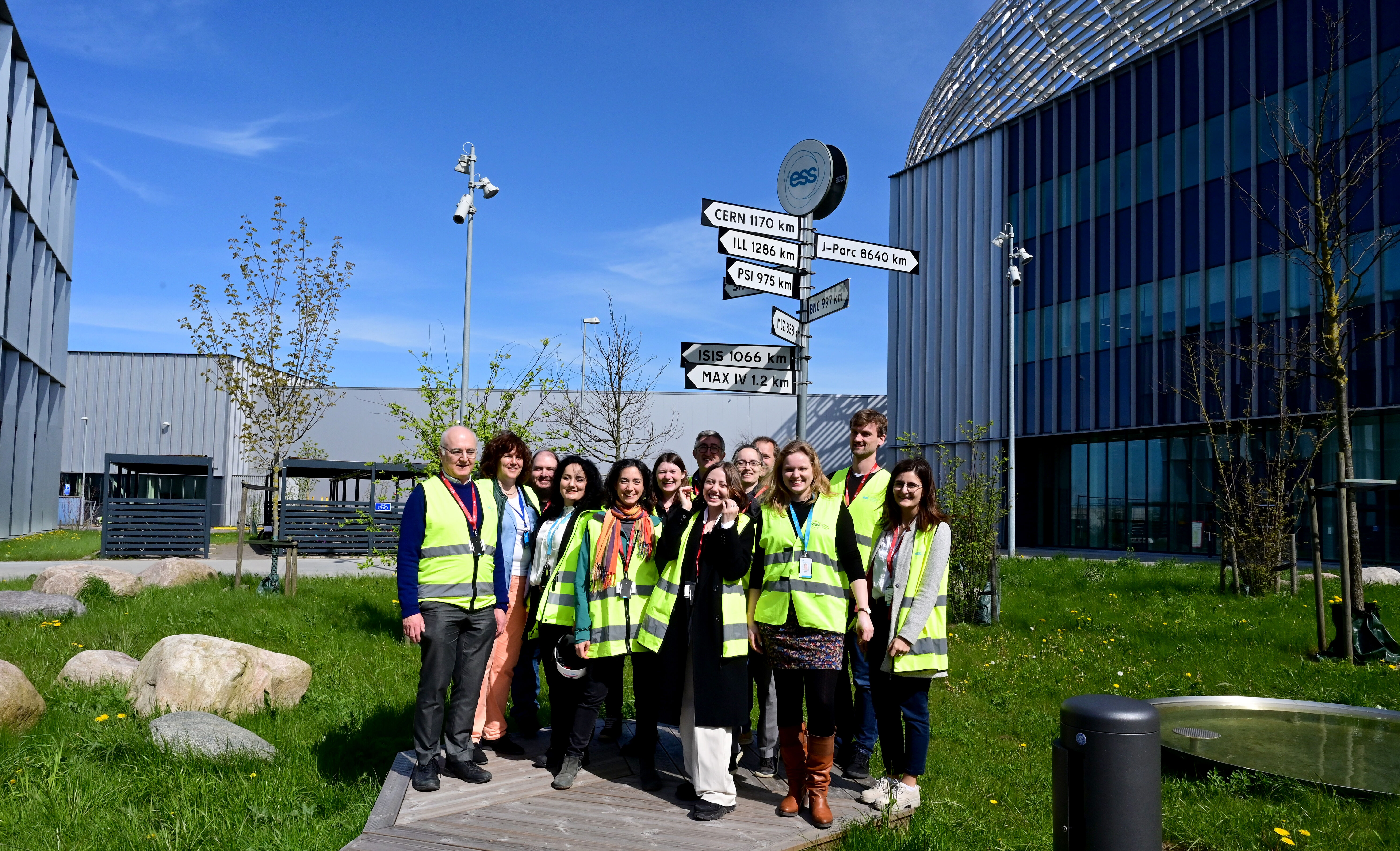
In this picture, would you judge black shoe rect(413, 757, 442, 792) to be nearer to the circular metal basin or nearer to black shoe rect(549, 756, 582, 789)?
black shoe rect(549, 756, 582, 789)

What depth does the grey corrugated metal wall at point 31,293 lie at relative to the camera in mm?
27234

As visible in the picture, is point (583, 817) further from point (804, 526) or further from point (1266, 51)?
point (1266, 51)

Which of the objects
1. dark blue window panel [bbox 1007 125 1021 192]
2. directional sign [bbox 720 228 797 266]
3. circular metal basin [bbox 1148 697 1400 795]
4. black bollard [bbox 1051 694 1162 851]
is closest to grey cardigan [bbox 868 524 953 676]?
black bollard [bbox 1051 694 1162 851]

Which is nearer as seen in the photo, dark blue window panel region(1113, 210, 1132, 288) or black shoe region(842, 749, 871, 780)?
black shoe region(842, 749, 871, 780)

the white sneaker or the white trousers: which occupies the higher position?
the white trousers

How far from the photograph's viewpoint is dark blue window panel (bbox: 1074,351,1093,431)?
2856 cm

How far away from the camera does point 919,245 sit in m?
36.8

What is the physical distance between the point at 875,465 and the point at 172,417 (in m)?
45.9

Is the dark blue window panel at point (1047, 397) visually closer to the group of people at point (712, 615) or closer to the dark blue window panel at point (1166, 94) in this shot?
the dark blue window panel at point (1166, 94)

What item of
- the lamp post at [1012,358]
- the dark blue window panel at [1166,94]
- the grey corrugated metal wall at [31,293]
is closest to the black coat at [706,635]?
the lamp post at [1012,358]

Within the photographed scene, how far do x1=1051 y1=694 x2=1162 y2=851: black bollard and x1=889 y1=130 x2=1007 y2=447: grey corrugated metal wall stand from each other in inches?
1088

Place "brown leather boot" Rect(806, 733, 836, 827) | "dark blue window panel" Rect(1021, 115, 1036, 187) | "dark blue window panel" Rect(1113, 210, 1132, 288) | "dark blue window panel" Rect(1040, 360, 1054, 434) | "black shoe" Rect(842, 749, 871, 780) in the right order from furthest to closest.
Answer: "dark blue window panel" Rect(1021, 115, 1036, 187)
"dark blue window panel" Rect(1040, 360, 1054, 434)
"dark blue window panel" Rect(1113, 210, 1132, 288)
"black shoe" Rect(842, 749, 871, 780)
"brown leather boot" Rect(806, 733, 836, 827)

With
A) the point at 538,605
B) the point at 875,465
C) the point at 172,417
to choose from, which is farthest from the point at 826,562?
the point at 172,417

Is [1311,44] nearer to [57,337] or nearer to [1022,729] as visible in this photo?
[1022,729]
